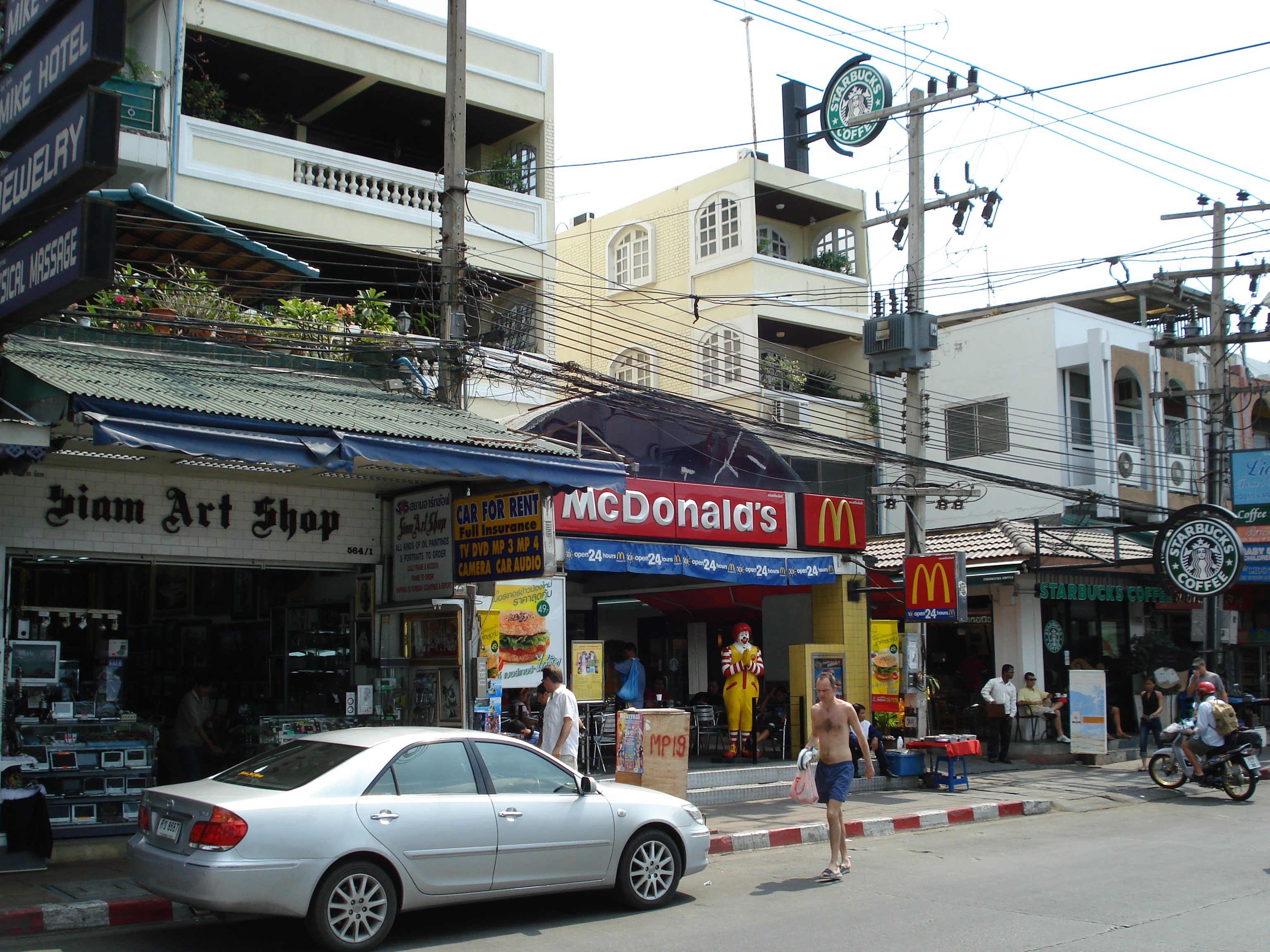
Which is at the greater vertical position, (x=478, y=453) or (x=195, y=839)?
(x=478, y=453)

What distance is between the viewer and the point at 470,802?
7.54m

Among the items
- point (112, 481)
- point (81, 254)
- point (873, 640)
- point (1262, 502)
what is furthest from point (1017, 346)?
point (81, 254)

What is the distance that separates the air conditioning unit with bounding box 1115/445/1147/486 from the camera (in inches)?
1002

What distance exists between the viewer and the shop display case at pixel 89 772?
10.0 metres

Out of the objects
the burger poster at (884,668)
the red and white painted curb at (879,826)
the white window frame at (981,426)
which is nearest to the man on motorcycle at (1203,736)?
the red and white painted curb at (879,826)

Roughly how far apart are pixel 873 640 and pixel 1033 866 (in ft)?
25.5

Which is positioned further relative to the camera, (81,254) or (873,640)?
(873,640)

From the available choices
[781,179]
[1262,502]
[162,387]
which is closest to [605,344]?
[781,179]

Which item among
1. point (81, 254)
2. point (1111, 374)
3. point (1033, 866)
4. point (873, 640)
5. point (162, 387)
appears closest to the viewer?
point (81, 254)

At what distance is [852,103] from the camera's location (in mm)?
18656

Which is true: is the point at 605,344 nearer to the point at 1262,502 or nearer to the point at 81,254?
the point at 1262,502

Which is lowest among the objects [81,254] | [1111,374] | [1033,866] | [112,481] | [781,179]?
[1033,866]

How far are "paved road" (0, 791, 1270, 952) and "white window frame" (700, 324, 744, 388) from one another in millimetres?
14364

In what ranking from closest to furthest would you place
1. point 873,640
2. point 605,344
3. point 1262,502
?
point 873,640 < point 1262,502 < point 605,344
